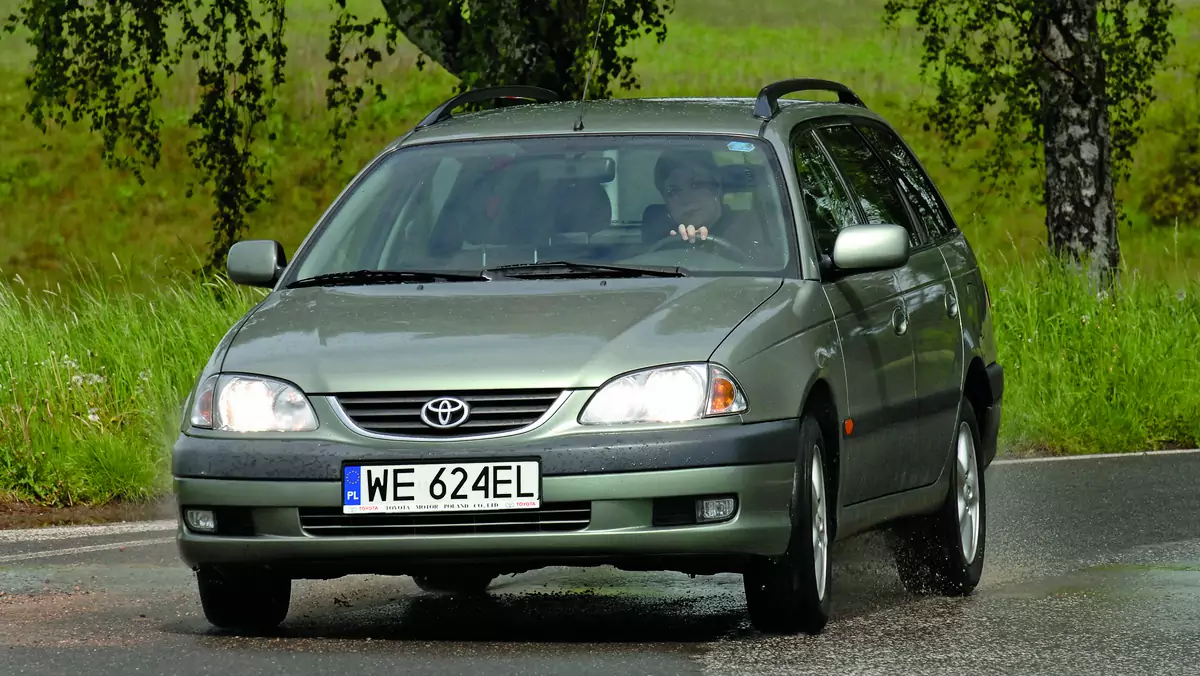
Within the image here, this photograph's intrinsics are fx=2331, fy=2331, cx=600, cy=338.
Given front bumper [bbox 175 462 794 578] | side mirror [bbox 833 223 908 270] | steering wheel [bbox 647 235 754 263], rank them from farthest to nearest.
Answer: steering wheel [bbox 647 235 754 263] → side mirror [bbox 833 223 908 270] → front bumper [bbox 175 462 794 578]

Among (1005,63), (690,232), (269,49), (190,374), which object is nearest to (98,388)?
(190,374)

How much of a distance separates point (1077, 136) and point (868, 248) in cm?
1379

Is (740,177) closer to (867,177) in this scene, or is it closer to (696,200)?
(696,200)

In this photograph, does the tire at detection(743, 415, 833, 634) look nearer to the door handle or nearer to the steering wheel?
the steering wheel

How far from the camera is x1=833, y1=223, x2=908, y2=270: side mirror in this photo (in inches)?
299

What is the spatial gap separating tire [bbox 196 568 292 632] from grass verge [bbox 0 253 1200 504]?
439 centimetres

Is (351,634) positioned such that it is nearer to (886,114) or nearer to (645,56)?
(886,114)

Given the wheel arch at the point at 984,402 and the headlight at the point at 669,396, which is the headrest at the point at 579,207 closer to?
the headlight at the point at 669,396

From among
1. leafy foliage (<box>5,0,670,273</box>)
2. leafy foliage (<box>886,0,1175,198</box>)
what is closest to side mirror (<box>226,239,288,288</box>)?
leafy foliage (<box>5,0,670,273</box>)

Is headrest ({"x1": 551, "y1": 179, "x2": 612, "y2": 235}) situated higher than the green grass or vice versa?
headrest ({"x1": 551, "y1": 179, "x2": 612, "y2": 235})

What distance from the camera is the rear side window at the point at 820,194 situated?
794 centimetres

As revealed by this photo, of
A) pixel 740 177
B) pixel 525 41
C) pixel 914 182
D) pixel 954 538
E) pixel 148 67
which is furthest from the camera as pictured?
pixel 148 67

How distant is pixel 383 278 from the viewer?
7.78 meters

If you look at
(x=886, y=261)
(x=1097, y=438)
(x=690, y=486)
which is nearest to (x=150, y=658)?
(x=690, y=486)
